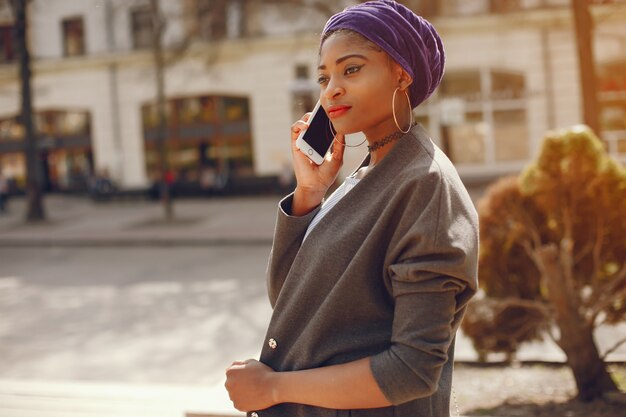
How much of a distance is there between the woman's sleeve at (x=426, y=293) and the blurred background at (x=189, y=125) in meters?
8.03

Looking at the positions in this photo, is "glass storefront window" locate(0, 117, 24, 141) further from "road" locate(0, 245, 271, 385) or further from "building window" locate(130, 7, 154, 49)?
"road" locate(0, 245, 271, 385)

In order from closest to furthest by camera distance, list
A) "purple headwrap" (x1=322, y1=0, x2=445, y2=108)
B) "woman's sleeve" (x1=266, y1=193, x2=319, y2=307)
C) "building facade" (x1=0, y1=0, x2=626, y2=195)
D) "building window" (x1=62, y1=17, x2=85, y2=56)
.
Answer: "purple headwrap" (x1=322, y1=0, x2=445, y2=108) → "woman's sleeve" (x1=266, y1=193, x2=319, y2=307) → "building facade" (x1=0, y1=0, x2=626, y2=195) → "building window" (x1=62, y1=17, x2=85, y2=56)

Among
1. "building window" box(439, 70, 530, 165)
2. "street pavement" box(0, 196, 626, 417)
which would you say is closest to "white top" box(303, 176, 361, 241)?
"street pavement" box(0, 196, 626, 417)

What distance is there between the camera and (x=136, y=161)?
27.8 m

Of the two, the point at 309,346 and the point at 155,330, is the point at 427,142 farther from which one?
the point at 155,330

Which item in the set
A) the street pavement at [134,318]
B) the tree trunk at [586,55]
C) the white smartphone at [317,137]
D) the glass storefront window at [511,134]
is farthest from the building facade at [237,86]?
the white smartphone at [317,137]

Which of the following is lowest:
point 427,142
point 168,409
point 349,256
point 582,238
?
point 168,409

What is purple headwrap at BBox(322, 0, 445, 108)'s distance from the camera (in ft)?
5.00

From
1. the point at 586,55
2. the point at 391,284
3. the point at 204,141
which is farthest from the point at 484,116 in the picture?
the point at 391,284

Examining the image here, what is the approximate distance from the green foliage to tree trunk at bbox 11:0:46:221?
18.7 meters

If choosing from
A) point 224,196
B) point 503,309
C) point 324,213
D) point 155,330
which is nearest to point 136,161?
point 224,196

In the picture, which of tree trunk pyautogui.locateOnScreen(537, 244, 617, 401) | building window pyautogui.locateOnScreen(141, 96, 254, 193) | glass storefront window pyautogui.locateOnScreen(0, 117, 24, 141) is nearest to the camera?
tree trunk pyautogui.locateOnScreen(537, 244, 617, 401)

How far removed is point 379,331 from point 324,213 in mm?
295

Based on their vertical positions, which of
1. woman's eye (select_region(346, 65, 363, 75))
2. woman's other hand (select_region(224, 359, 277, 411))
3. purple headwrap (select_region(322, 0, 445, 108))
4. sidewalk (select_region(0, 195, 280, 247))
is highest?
purple headwrap (select_region(322, 0, 445, 108))
